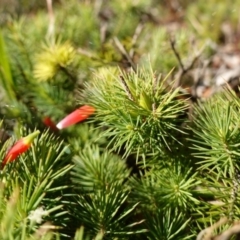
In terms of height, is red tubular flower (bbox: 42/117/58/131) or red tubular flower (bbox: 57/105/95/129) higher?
red tubular flower (bbox: 57/105/95/129)

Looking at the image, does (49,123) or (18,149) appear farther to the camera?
(49,123)

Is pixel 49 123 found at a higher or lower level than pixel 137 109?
lower

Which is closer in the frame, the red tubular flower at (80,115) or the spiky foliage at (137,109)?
the spiky foliage at (137,109)

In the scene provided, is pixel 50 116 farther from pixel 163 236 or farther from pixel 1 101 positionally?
pixel 163 236

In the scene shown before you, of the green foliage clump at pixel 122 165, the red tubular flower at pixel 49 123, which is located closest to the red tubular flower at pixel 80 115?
the green foliage clump at pixel 122 165

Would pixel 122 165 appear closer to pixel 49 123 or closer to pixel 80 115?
pixel 80 115

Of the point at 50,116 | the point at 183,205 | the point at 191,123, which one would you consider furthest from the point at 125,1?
the point at 183,205

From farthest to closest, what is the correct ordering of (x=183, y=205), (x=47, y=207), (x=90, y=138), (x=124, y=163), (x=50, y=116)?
(x=50, y=116) < (x=90, y=138) < (x=124, y=163) < (x=183, y=205) < (x=47, y=207)

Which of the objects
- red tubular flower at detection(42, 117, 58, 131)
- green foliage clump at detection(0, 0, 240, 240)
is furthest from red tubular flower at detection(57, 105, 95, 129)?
red tubular flower at detection(42, 117, 58, 131)

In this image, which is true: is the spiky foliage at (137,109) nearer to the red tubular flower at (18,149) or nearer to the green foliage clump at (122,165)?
the green foliage clump at (122,165)

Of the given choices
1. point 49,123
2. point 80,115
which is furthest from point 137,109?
point 49,123

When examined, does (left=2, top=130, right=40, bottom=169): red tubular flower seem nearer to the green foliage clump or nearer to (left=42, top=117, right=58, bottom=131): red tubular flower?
the green foliage clump
